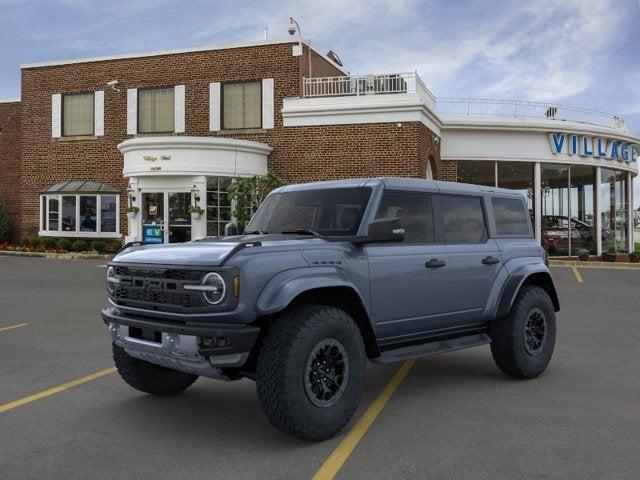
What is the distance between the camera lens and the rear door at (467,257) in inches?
222

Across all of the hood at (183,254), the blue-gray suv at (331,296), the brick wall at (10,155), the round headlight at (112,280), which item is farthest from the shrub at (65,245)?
the hood at (183,254)

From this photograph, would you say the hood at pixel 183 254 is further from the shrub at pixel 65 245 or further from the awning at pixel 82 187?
the awning at pixel 82 187

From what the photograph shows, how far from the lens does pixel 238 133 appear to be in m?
24.1

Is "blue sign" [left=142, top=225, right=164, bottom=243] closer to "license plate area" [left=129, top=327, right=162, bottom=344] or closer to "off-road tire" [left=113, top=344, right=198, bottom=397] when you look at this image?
"off-road tire" [left=113, top=344, right=198, bottom=397]

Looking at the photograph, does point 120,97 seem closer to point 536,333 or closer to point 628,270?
point 628,270

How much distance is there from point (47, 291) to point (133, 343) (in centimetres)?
974

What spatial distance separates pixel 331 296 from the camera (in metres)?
4.76

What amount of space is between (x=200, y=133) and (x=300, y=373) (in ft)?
70.3

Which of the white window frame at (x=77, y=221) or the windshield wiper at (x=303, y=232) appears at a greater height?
the white window frame at (x=77, y=221)

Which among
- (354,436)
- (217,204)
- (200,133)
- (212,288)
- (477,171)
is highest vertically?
(200,133)

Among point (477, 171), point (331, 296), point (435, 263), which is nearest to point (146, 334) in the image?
point (331, 296)

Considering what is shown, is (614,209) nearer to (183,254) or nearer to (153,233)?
(153,233)

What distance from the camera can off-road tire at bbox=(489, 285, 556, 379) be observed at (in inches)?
236

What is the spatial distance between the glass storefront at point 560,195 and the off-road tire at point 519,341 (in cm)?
1906
